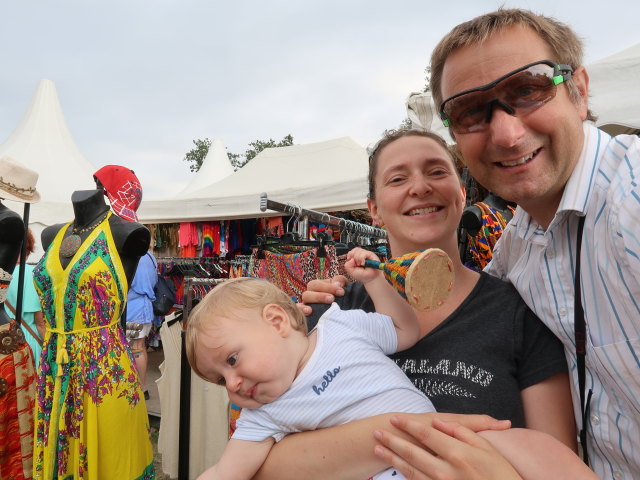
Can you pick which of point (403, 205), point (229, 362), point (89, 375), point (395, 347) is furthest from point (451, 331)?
point (89, 375)

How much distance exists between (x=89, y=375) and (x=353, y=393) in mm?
1723

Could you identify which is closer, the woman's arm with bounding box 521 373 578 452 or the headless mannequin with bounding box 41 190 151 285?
the woman's arm with bounding box 521 373 578 452

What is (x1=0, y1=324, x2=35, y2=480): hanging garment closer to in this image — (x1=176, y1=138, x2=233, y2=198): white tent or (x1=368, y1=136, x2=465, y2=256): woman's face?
(x1=368, y1=136, x2=465, y2=256): woman's face

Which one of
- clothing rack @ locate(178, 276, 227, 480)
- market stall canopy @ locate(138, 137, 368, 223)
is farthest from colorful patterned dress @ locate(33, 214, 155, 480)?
market stall canopy @ locate(138, 137, 368, 223)

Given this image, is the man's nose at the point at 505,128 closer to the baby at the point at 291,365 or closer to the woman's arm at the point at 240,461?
the baby at the point at 291,365

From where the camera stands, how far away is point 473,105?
1245 mm

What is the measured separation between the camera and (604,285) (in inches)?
41.2

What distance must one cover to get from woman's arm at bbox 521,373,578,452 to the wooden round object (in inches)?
17.6

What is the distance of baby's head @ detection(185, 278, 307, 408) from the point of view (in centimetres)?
120

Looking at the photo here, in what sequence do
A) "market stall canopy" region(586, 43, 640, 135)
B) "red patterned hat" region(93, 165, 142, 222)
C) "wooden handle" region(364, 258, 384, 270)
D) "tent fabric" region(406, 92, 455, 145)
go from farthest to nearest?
"tent fabric" region(406, 92, 455, 145)
"red patterned hat" region(93, 165, 142, 222)
"market stall canopy" region(586, 43, 640, 135)
"wooden handle" region(364, 258, 384, 270)

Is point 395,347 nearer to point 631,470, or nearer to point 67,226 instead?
point 631,470

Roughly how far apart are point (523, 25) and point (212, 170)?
14.5 m

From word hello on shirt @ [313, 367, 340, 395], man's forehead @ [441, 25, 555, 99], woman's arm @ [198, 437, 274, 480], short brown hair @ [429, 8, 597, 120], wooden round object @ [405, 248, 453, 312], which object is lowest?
woman's arm @ [198, 437, 274, 480]

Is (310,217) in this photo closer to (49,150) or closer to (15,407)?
(15,407)
